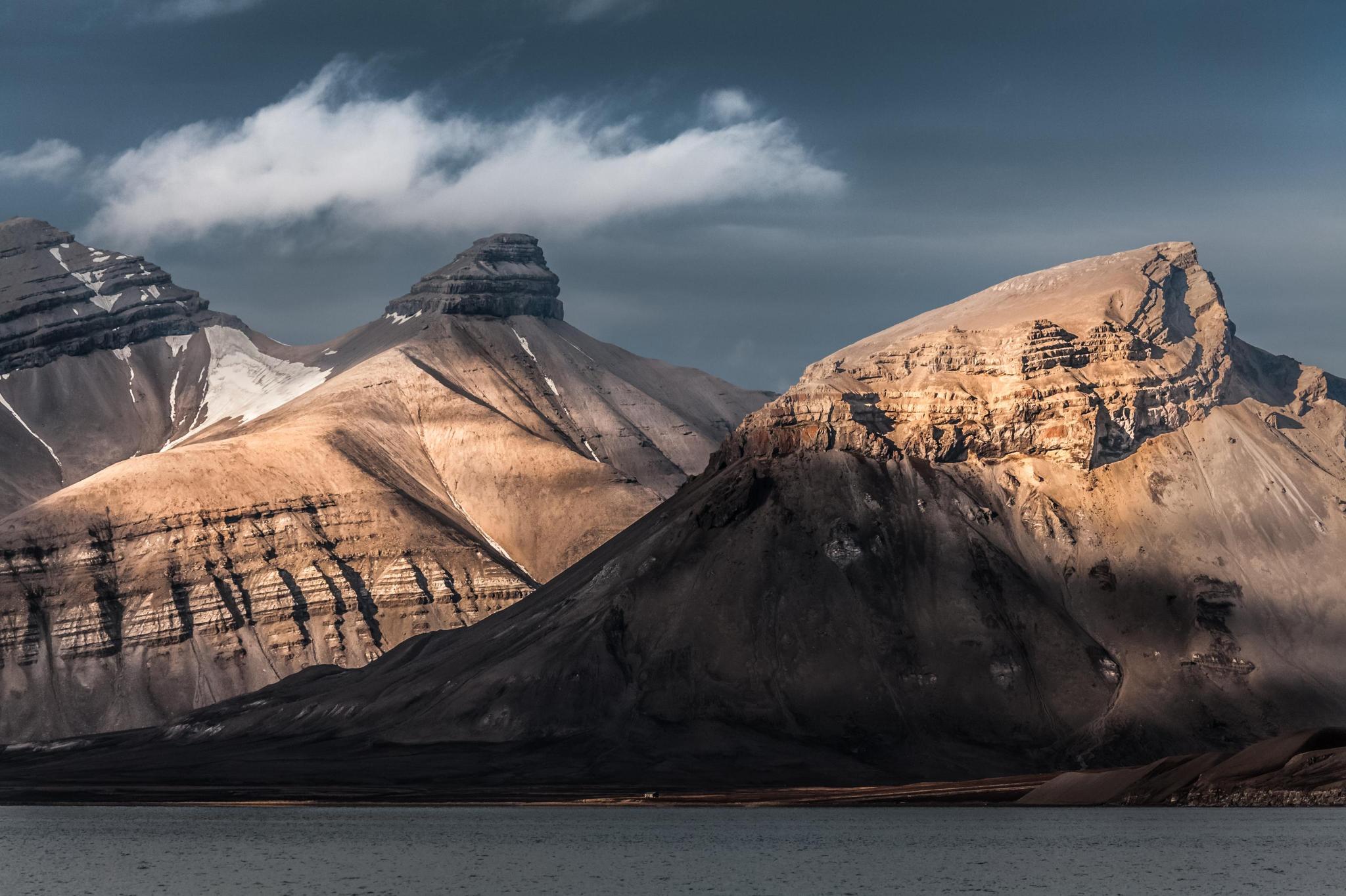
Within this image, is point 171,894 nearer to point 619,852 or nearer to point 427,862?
point 427,862

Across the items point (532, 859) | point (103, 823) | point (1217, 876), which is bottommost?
point (1217, 876)

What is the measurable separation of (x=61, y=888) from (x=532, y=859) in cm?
3541

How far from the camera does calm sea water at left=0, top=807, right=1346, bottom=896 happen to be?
124 metres

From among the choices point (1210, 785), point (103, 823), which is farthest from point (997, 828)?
point (103, 823)

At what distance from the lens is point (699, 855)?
5846 inches

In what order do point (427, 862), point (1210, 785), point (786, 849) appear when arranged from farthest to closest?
point (1210, 785)
point (786, 849)
point (427, 862)

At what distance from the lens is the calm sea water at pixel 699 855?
4892 inches

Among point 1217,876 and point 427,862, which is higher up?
point 427,862

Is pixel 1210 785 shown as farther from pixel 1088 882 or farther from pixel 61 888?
pixel 61 888

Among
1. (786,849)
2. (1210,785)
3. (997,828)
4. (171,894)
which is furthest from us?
(1210,785)

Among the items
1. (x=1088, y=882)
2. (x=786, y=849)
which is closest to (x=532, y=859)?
(x=786, y=849)

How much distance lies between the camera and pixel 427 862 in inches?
5640

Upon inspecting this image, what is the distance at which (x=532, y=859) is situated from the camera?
479 feet

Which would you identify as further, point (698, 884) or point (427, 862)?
point (427, 862)
